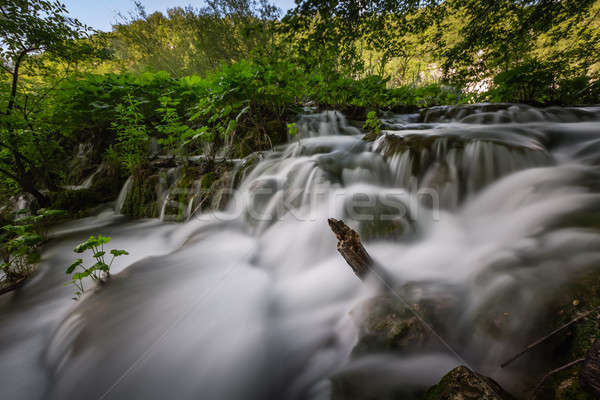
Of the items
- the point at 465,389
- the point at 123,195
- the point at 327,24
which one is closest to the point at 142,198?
the point at 123,195

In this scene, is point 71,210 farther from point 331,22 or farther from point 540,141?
point 540,141

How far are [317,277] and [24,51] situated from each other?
587 centimetres

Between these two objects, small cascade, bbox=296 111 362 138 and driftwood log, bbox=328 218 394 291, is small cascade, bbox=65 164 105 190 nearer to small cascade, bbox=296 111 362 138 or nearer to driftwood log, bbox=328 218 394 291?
small cascade, bbox=296 111 362 138

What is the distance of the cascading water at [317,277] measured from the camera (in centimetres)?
124

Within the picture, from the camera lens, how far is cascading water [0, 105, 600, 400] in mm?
1241

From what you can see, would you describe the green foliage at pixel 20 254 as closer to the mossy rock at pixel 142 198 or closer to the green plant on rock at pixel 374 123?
the mossy rock at pixel 142 198

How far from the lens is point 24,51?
3.55 m

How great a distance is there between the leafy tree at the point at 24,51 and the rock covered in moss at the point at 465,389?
5.99 m

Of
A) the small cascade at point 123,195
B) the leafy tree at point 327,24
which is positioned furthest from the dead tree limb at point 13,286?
the leafy tree at point 327,24

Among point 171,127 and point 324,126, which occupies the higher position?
point 171,127

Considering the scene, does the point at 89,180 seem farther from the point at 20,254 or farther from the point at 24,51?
the point at 20,254

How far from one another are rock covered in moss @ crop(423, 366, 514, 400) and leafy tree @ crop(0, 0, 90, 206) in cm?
599

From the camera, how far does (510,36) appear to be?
3.42 metres

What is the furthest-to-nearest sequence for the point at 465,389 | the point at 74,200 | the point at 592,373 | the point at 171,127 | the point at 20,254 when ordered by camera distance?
the point at 74,200 → the point at 171,127 → the point at 20,254 → the point at 465,389 → the point at 592,373
